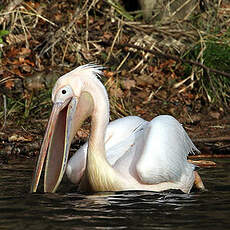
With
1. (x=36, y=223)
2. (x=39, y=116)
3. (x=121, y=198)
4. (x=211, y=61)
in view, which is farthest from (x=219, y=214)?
(x=211, y=61)

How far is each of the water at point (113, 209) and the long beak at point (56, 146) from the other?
124mm

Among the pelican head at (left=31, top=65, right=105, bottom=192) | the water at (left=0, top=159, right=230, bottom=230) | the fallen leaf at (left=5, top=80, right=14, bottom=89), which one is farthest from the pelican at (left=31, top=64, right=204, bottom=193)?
the fallen leaf at (left=5, top=80, right=14, bottom=89)

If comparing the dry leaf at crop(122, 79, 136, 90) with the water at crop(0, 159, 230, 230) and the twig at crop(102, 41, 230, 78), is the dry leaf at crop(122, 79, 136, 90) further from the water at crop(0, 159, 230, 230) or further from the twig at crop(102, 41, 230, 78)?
the water at crop(0, 159, 230, 230)

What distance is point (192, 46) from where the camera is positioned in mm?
8352

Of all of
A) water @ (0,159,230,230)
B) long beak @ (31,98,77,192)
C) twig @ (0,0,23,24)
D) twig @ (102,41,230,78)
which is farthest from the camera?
twig @ (0,0,23,24)

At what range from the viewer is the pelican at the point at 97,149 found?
4316 millimetres

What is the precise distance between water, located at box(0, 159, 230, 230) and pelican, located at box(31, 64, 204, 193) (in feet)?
0.36

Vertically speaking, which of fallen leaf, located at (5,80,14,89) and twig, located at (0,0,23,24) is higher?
twig, located at (0,0,23,24)

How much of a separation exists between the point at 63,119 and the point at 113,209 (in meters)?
1.05

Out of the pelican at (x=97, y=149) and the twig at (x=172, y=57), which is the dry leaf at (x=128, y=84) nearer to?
the twig at (x=172, y=57)

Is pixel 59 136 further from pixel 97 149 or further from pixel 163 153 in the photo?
pixel 163 153

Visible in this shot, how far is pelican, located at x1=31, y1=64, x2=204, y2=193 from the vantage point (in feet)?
14.2

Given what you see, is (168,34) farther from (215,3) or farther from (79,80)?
(79,80)

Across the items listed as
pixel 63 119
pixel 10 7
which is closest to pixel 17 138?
pixel 63 119
